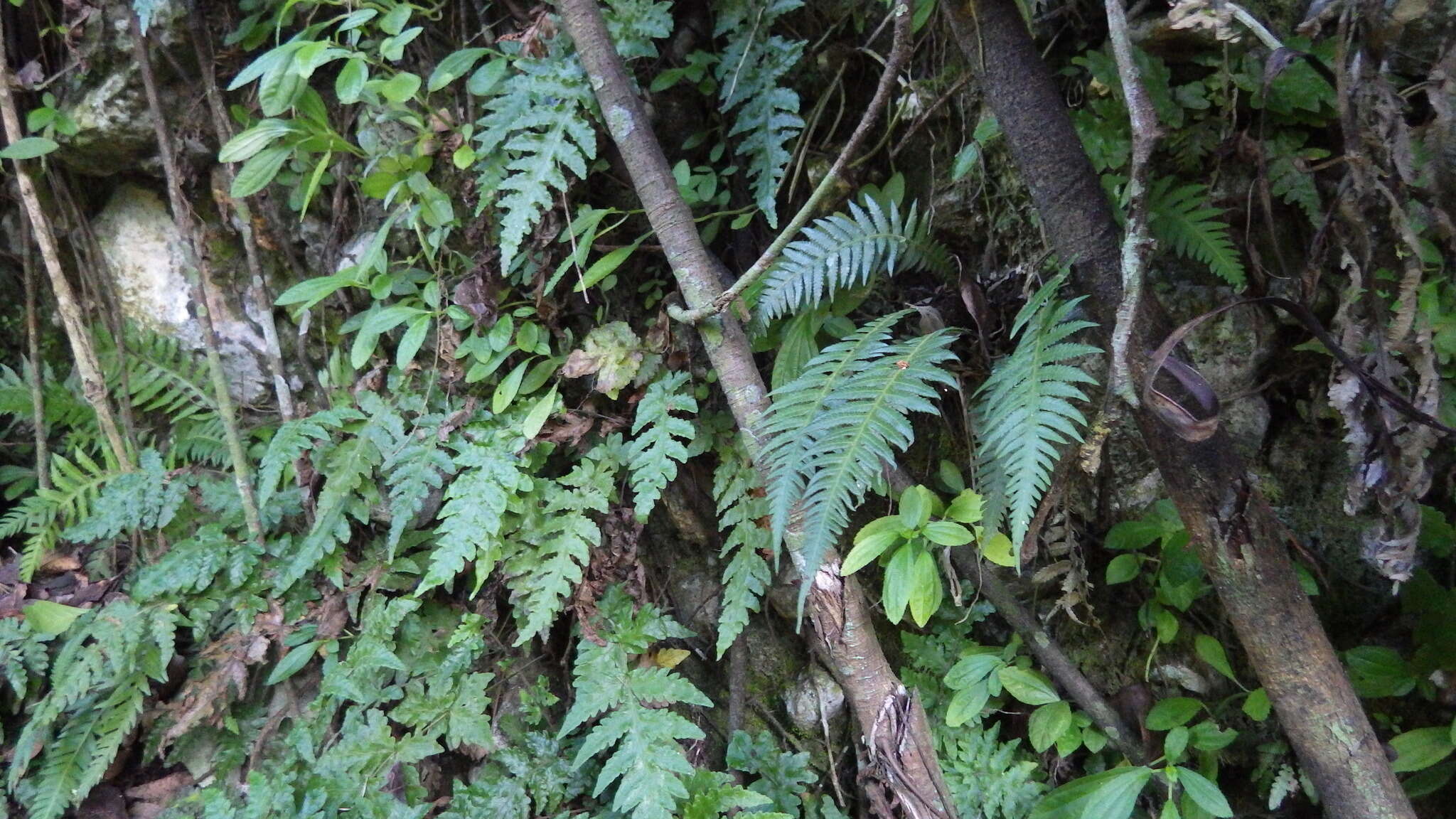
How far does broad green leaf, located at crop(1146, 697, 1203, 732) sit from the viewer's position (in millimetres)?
1758

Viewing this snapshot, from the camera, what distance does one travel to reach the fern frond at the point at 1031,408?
1300 millimetres

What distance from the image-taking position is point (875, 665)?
176 cm

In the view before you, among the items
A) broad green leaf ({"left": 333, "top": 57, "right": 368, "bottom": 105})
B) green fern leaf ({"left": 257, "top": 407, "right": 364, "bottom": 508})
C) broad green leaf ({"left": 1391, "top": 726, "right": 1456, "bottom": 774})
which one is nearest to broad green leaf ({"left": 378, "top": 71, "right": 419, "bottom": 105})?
broad green leaf ({"left": 333, "top": 57, "right": 368, "bottom": 105})

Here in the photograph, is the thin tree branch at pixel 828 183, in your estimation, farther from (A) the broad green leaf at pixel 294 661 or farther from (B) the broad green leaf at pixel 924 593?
(A) the broad green leaf at pixel 294 661

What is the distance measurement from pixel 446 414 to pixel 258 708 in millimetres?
1050

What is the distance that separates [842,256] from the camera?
5.84 feet

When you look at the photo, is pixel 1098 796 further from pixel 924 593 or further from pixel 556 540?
pixel 556 540

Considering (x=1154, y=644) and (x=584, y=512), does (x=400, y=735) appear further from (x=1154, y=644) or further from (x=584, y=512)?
(x=1154, y=644)

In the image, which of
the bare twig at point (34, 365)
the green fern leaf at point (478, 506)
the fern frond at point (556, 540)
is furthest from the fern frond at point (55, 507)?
the fern frond at point (556, 540)

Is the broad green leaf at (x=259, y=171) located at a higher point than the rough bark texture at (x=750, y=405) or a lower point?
higher

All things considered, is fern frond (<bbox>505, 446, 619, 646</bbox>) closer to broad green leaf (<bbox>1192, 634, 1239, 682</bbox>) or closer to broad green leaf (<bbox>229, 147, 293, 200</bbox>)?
broad green leaf (<bbox>229, 147, 293, 200</bbox>)

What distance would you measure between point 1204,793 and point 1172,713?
177 mm

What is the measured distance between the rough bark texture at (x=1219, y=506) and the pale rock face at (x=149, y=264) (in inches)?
97.5

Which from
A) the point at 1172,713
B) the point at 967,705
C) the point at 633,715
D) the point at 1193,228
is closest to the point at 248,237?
the point at 633,715
